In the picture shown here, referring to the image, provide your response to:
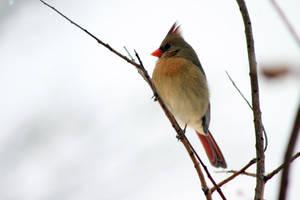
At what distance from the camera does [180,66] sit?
339 centimetres

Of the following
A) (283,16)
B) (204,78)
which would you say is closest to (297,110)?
(283,16)

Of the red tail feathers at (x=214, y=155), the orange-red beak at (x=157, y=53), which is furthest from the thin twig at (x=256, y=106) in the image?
the orange-red beak at (x=157, y=53)

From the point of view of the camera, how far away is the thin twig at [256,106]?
1143 mm

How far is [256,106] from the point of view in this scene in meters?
A: 1.24

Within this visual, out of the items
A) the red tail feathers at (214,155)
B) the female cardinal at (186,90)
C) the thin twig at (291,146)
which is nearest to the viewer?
the thin twig at (291,146)

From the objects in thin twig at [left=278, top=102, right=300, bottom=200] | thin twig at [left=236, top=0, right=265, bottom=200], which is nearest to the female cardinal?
thin twig at [left=236, top=0, right=265, bottom=200]

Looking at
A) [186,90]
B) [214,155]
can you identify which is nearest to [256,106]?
[186,90]

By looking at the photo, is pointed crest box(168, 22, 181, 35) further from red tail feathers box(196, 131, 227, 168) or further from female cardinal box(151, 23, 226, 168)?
red tail feathers box(196, 131, 227, 168)

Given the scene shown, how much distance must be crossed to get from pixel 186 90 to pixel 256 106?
2.07 metres

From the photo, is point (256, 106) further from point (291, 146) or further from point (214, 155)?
point (214, 155)

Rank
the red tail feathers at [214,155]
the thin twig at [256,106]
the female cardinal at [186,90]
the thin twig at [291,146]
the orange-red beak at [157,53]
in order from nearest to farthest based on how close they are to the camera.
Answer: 1. the thin twig at [291,146]
2. the thin twig at [256,106]
3. the female cardinal at [186,90]
4. the red tail feathers at [214,155]
5. the orange-red beak at [157,53]

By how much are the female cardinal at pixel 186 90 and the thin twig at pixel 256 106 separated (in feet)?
6.64

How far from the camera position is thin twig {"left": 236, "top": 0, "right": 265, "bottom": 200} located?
1143 mm

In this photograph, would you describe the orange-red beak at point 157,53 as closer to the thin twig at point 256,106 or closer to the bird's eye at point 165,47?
the bird's eye at point 165,47
